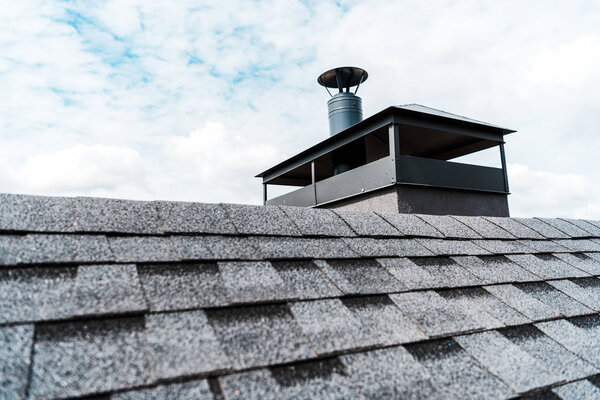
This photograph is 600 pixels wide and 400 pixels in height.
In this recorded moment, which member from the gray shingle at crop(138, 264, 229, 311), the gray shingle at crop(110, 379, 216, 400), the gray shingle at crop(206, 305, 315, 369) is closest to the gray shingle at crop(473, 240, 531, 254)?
the gray shingle at crop(206, 305, 315, 369)

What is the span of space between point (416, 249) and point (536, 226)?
5.92 ft

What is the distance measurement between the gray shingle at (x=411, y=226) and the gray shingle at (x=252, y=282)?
46.4 inches

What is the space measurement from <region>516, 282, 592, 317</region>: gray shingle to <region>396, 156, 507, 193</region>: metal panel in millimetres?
4465

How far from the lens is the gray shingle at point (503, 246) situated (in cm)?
251

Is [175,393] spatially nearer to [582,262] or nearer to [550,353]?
A: [550,353]

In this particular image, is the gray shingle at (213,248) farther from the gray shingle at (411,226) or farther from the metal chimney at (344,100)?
the metal chimney at (344,100)

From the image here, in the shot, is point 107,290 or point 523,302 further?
point 523,302

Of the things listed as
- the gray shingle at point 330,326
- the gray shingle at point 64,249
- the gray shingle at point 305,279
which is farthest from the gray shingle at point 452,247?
the gray shingle at point 64,249

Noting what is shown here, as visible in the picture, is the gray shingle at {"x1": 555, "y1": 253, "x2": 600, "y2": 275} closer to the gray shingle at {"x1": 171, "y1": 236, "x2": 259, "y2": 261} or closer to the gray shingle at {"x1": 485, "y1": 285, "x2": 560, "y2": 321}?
the gray shingle at {"x1": 485, "y1": 285, "x2": 560, "y2": 321}

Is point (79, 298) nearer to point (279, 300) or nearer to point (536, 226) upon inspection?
point (279, 300)

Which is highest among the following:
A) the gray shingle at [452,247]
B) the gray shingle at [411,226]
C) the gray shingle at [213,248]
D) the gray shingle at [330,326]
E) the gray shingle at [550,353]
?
the gray shingle at [411,226]

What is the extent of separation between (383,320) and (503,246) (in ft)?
5.42

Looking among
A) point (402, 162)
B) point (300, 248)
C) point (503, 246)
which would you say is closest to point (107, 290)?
point (300, 248)

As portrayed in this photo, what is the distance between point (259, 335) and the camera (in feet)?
3.84
